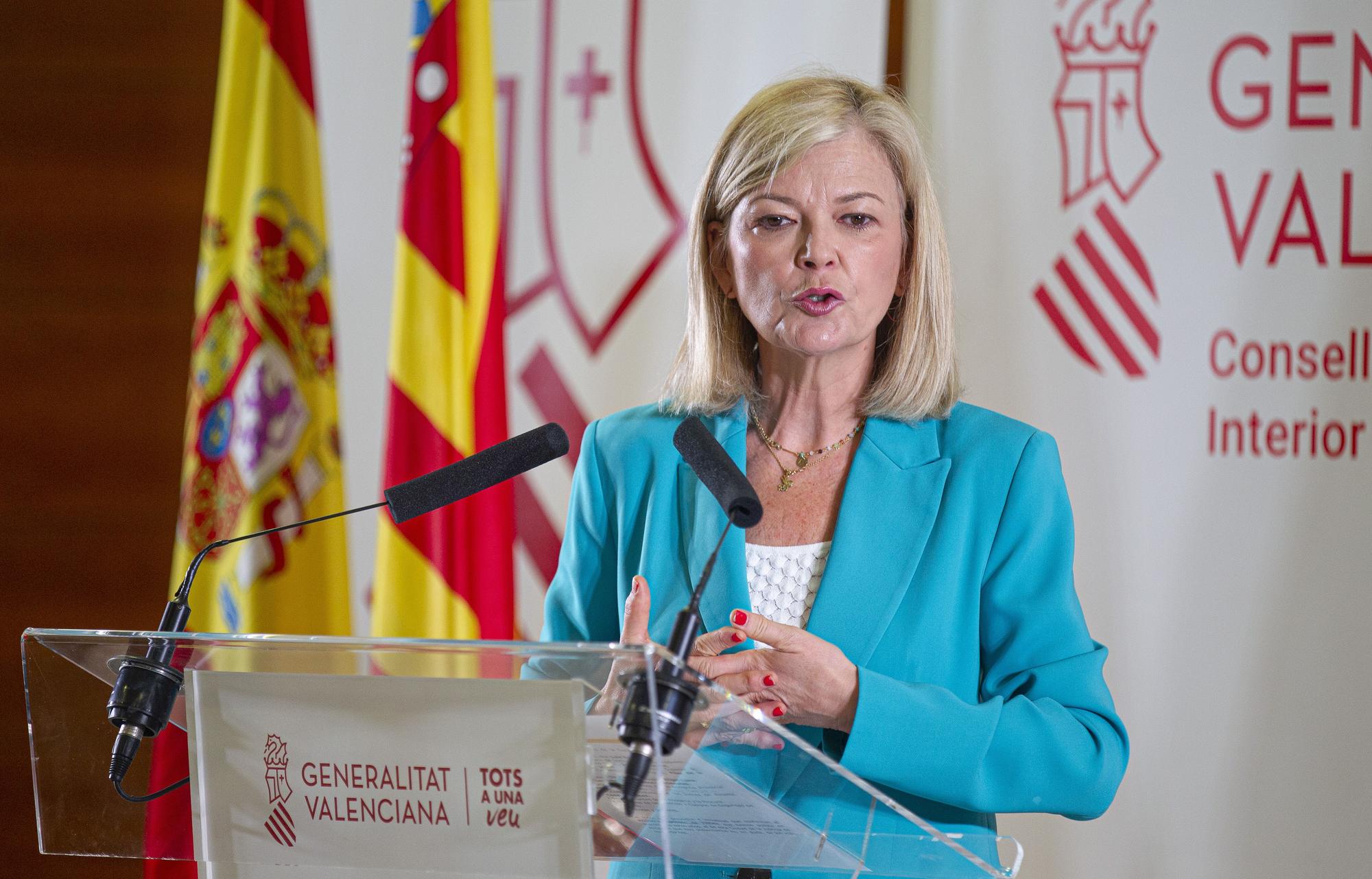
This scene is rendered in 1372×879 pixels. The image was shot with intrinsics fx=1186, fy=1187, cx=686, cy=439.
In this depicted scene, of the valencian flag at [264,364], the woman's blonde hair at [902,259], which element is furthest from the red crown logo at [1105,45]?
the valencian flag at [264,364]

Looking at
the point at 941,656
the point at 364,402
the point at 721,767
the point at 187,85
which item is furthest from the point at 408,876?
the point at 187,85

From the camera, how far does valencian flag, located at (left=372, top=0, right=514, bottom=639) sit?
2398 millimetres

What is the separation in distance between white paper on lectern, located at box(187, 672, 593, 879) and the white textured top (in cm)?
64

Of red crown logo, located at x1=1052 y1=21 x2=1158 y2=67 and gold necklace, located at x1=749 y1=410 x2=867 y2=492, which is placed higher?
red crown logo, located at x1=1052 y1=21 x2=1158 y2=67

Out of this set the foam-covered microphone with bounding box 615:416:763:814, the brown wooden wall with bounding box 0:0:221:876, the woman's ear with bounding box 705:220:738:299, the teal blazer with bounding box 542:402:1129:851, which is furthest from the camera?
the brown wooden wall with bounding box 0:0:221:876

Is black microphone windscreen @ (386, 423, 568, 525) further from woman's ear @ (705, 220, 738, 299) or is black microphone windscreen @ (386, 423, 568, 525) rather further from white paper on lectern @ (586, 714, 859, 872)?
woman's ear @ (705, 220, 738, 299)

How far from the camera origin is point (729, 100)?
2605 mm

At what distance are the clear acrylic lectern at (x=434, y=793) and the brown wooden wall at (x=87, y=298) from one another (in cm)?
206

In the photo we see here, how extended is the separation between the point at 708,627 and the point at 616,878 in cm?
34

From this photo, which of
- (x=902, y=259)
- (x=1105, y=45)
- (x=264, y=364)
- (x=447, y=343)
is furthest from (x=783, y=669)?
(x=1105, y=45)

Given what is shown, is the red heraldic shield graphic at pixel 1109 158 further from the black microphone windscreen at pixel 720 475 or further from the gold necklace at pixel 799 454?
the black microphone windscreen at pixel 720 475

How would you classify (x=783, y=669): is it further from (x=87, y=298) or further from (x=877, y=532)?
(x=87, y=298)

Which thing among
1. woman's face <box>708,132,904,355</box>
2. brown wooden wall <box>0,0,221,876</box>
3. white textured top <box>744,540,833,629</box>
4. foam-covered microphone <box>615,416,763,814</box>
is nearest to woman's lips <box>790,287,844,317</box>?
woman's face <box>708,132,904,355</box>

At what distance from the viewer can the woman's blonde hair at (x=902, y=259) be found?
159cm
